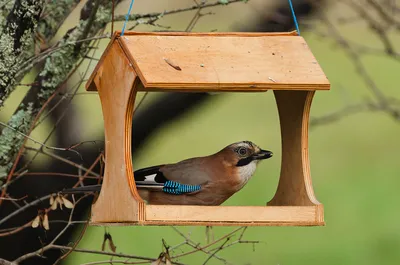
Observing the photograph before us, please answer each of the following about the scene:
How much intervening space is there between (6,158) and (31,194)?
3.90 feet

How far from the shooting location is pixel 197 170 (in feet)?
15.3

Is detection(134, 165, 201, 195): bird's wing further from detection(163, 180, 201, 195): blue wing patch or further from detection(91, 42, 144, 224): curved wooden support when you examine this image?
detection(91, 42, 144, 224): curved wooden support

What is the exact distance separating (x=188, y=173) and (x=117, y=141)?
Result: 0.39 m

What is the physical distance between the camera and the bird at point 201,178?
4.57 metres

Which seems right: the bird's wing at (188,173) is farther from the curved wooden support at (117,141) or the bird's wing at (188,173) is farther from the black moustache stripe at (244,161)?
the curved wooden support at (117,141)

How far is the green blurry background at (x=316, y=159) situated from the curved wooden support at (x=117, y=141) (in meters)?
1.91

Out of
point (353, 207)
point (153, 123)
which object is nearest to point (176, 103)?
point (153, 123)

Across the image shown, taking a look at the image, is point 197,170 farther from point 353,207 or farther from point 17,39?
point 353,207

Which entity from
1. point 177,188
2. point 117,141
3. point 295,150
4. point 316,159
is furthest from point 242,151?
point 316,159

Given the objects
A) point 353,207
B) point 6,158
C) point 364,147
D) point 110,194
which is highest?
point 364,147

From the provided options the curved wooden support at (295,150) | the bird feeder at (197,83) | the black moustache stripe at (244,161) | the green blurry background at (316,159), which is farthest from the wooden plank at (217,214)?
the green blurry background at (316,159)

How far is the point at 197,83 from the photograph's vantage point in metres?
4.08

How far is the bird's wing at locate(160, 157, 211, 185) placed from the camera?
4.59m

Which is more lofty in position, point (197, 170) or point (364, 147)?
point (364, 147)
